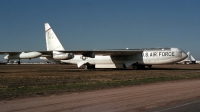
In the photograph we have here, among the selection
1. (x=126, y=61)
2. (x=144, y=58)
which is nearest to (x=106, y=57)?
(x=126, y=61)

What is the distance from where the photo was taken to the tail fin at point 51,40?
50791 mm

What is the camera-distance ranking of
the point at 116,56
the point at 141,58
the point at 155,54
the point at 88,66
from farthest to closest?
1. the point at 88,66
2. the point at 116,56
3. the point at 141,58
4. the point at 155,54

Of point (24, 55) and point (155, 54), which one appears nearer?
point (24, 55)

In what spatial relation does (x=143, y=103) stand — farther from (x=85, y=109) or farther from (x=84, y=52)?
(x=84, y=52)

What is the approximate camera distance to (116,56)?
47.9m

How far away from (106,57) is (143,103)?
37.9 meters

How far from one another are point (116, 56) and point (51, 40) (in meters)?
12.9

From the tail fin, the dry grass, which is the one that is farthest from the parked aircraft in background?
the dry grass

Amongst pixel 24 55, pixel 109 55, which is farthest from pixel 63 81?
pixel 109 55

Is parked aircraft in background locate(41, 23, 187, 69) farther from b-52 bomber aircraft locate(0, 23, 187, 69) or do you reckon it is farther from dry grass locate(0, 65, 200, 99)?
dry grass locate(0, 65, 200, 99)

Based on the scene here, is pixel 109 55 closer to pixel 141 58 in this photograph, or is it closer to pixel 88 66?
pixel 88 66

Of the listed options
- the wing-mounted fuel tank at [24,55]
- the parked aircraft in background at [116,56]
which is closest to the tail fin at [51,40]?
the parked aircraft in background at [116,56]

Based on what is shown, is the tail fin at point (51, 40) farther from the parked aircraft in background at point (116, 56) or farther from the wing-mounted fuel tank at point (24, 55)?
the wing-mounted fuel tank at point (24, 55)

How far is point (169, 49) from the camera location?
43.9 meters
